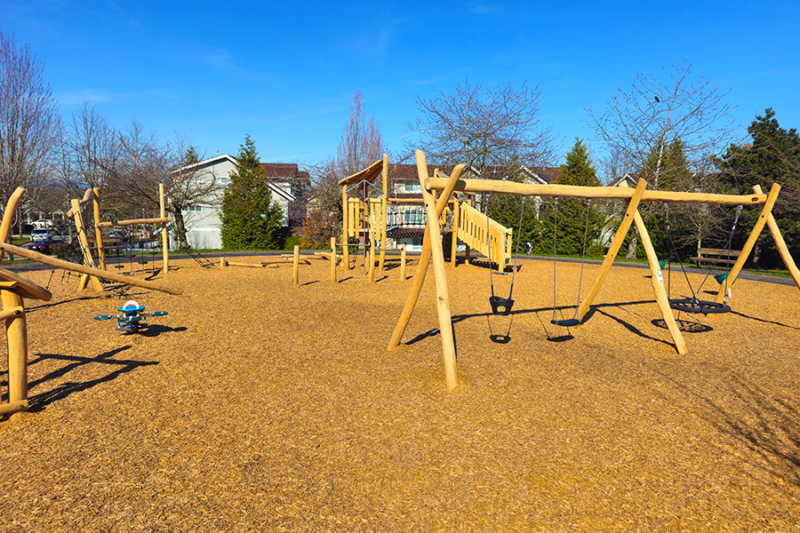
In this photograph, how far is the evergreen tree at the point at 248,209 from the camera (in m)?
29.4

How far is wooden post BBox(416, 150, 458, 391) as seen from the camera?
5121mm

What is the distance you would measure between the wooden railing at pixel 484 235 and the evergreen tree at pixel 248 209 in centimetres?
1866

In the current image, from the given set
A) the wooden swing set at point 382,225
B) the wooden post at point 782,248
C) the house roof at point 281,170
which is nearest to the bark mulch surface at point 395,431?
the wooden post at point 782,248

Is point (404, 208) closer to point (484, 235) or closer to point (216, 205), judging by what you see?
point (216, 205)

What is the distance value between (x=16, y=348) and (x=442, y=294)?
14.4ft

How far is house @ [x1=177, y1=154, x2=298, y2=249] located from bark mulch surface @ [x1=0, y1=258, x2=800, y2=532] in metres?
24.6

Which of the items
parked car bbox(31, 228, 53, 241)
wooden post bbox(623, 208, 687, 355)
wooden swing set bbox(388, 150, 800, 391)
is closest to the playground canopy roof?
wooden swing set bbox(388, 150, 800, 391)

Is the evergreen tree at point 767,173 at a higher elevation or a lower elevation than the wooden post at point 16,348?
higher

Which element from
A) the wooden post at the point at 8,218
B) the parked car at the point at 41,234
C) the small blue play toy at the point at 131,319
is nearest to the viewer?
the wooden post at the point at 8,218

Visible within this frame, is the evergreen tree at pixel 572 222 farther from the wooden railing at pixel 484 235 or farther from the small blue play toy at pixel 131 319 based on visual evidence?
the small blue play toy at pixel 131 319

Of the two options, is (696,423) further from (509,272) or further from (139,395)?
(509,272)

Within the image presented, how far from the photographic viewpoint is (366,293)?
36.9 feet

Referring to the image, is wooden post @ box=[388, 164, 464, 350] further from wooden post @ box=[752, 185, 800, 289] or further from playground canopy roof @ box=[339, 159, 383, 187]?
playground canopy roof @ box=[339, 159, 383, 187]

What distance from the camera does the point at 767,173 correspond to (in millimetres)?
21172
